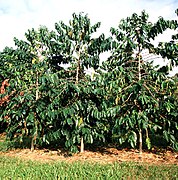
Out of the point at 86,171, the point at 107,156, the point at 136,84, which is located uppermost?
the point at 136,84

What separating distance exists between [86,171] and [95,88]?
7.71 feet

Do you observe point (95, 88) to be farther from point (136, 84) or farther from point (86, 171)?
point (86, 171)

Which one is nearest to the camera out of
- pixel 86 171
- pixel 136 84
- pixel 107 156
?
pixel 86 171

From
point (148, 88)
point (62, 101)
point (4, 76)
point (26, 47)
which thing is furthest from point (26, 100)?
point (4, 76)

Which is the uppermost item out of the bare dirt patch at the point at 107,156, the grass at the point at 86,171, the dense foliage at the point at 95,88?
the dense foliage at the point at 95,88

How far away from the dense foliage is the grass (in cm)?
81

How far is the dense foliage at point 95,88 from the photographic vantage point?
5.81 metres

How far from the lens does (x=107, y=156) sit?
633 centimetres

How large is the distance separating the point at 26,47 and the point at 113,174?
4792mm

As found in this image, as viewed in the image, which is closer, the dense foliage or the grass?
the grass

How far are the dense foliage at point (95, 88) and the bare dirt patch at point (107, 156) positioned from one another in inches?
11.8

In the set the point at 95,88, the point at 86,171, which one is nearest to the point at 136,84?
the point at 95,88

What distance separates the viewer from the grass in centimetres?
441

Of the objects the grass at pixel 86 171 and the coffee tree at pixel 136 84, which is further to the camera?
the coffee tree at pixel 136 84
